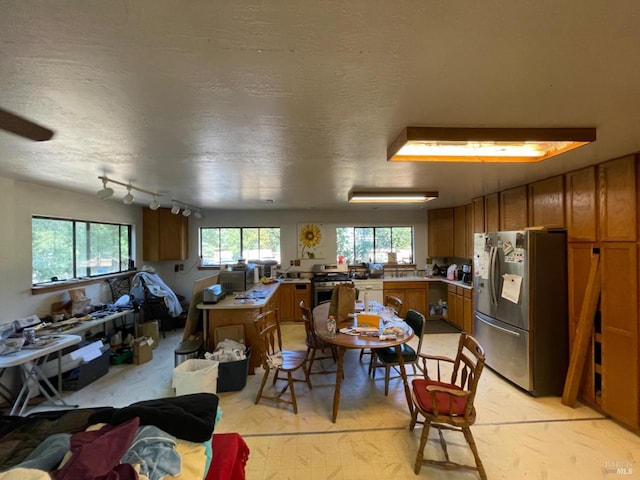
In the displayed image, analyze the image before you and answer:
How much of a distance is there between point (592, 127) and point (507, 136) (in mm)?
512

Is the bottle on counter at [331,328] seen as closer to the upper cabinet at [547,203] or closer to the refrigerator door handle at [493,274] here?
the refrigerator door handle at [493,274]

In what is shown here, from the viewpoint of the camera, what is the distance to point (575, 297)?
2771mm

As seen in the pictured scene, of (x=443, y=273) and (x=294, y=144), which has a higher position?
(x=294, y=144)

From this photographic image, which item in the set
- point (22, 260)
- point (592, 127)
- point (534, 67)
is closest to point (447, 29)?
point (534, 67)

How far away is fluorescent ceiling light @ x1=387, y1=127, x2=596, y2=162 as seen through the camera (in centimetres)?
159

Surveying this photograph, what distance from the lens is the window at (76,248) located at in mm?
3355

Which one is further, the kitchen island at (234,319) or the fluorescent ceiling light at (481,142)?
the kitchen island at (234,319)

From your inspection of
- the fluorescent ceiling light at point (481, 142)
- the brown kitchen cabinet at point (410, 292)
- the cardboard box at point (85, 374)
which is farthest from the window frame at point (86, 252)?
the brown kitchen cabinet at point (410, 292)

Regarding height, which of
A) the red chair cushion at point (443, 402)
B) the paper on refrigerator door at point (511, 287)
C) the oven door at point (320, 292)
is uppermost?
the paper on refrigerator door at point (511, 287)

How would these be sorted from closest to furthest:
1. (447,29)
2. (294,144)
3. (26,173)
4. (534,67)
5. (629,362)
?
(447,29), (534,67), (294,144), (629,362), (26,173)

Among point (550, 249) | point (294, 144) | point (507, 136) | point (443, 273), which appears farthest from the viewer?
point (443, 273)

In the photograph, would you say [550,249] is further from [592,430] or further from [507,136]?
[507,136]

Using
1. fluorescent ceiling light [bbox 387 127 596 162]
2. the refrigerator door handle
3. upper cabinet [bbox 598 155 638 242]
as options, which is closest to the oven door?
the refrigerator door handle

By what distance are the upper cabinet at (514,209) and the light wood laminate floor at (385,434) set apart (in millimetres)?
1926
